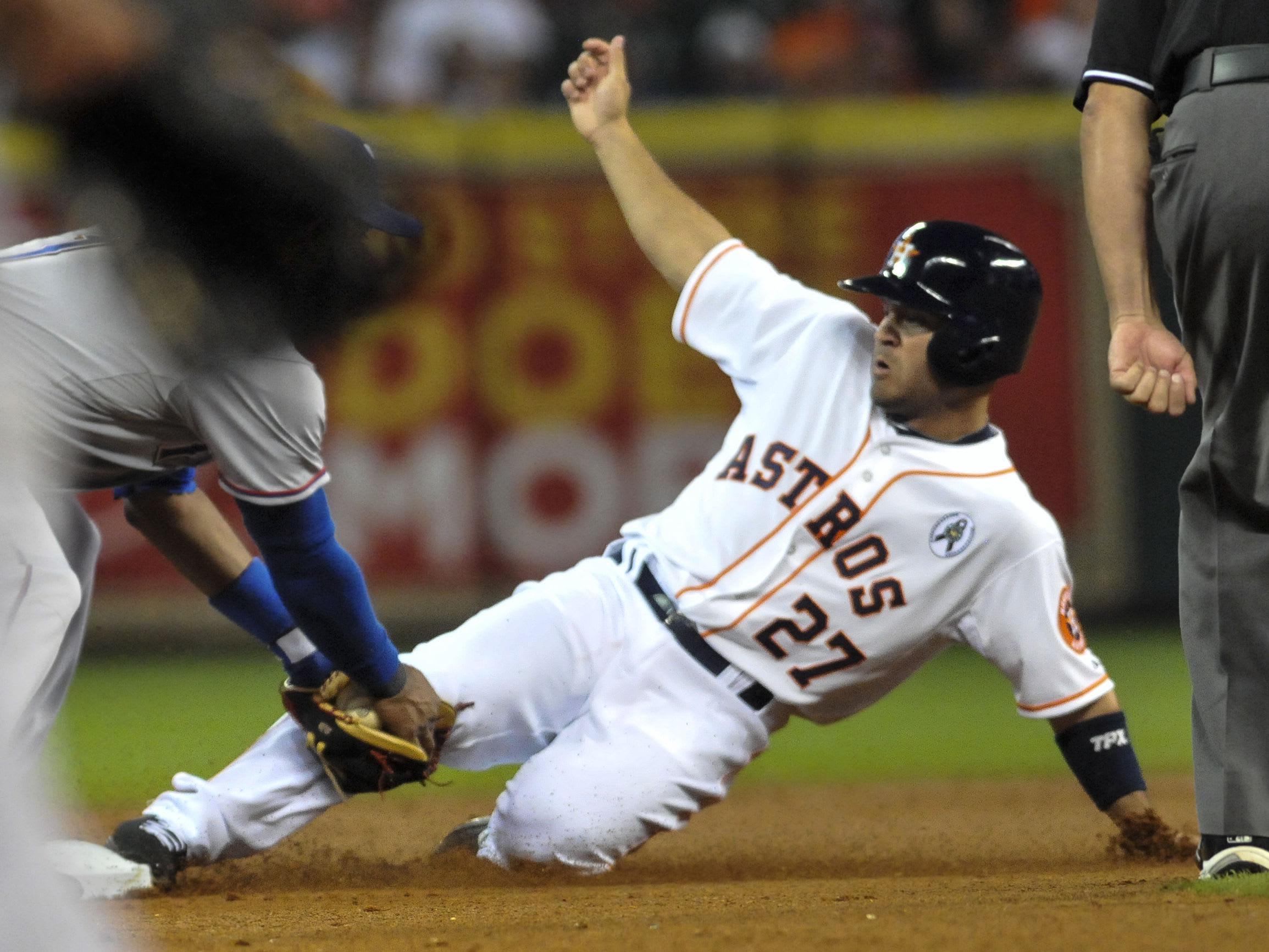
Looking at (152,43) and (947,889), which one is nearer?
(152,43)

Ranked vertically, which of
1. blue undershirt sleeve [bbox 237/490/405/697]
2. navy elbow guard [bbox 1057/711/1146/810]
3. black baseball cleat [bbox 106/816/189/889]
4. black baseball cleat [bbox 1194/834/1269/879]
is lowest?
navy elbow guard [bbox 1057/711/1146/810]

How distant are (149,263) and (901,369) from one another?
6.55ft

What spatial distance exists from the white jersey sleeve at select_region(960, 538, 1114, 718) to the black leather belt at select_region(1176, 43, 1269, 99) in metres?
1.05

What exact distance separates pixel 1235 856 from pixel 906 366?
1198 millimetres

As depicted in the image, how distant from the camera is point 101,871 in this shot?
3.12 meters

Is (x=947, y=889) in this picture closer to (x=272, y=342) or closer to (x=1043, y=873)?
(x=1043, y=873)

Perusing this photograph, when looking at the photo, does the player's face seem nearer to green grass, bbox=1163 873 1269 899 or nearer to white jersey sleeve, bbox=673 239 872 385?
white jersey sleeve, bbox=673 239 872 385

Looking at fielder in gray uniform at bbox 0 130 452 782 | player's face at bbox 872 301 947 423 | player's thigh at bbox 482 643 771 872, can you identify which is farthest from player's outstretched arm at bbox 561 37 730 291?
fielder in gray uniform at bbox 0 130 452 782

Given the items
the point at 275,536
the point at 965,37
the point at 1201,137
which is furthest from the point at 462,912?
the point at 965,37

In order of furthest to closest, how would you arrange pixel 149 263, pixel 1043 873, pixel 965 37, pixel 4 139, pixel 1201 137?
pixel 965 37 → pixel 1043 873 → pixel 1201 137 → pixel 4 139 → pixel 149 263

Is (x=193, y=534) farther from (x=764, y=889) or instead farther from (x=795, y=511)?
(x=764, y=889)

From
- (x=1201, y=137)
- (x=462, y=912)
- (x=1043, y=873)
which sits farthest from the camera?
(x=1043, y=873)

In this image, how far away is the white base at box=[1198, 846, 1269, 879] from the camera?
8.72 feet

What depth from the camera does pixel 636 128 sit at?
8047 mm
